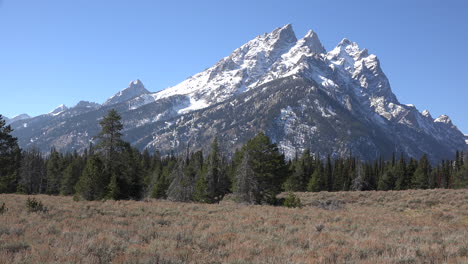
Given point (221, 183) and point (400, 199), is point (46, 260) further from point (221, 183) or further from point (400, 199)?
point (221, 183)

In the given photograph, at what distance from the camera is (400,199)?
35.9 metres

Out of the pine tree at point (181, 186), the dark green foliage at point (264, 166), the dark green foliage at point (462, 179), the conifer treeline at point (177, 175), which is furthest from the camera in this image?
the dark green foliage at point (462, 179)

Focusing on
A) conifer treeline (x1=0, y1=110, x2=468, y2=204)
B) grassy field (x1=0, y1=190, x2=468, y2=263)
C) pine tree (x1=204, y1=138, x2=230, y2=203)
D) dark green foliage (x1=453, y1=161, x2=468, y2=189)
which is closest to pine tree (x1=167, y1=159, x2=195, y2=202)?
conifer treeline (x1=0, y1=110, x2=468, y2=204)

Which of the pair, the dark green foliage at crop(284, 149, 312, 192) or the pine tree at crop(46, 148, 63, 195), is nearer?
the dark green foliage at crop(284, 149, 312, 192)

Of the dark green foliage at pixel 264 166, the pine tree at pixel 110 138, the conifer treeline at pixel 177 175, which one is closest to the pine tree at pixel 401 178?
the conifer treeline at pixel 177 175

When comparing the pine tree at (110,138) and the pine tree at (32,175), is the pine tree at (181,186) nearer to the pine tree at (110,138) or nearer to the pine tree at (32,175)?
the pine tree at (110,138)

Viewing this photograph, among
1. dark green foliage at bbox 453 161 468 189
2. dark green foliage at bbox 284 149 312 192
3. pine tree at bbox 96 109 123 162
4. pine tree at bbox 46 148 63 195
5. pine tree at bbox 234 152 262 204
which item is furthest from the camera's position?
pine tree at bbox 46 148 63 195

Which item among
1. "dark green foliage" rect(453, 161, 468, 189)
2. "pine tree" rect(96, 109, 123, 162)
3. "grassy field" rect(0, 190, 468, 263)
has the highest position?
"pine tree" rect(96, 109, 123, 162)

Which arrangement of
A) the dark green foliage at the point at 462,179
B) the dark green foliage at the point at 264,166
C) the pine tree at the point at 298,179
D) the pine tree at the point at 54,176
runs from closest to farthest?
1. the dark green foliage at the point at 264,166
2. the pine tree at the point at 298,179
3. the dark green foliage at the point at 462,179
4. the pine tree at the point at 54,176

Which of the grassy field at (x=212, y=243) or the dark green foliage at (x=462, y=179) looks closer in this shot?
the grassy field at (x=212, y=243)

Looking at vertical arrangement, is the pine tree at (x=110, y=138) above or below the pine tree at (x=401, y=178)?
above

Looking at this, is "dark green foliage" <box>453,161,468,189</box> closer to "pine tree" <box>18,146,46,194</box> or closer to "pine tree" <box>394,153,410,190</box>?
"pine tree" <box>394,153,410,190</box>

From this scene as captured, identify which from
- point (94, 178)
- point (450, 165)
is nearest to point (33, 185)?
point (94, 178)

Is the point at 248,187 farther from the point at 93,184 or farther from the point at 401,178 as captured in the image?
the point at 401,178
